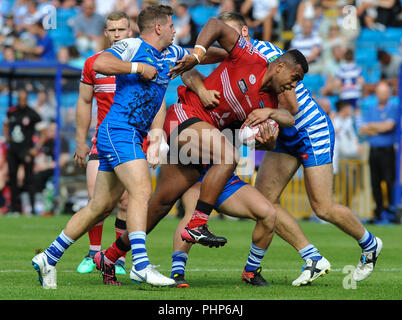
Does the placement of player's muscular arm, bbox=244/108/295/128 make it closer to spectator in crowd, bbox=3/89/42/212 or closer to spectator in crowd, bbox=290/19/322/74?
spectator in crowd, bbox=3/89/42/212

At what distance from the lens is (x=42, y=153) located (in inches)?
842

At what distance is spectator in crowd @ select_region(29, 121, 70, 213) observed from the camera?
20.9 m

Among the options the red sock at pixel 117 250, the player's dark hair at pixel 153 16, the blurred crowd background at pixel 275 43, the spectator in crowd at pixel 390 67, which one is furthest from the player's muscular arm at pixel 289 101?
the spectator in crowd at pixel 390 67

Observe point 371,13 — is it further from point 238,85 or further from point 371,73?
Answer: point 238,85

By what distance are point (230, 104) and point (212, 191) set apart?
2.92 feet

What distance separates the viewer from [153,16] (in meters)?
8.02

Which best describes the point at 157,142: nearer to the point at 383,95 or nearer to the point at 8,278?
the point at 8,278

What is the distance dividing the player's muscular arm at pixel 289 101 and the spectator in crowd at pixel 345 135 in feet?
37.3

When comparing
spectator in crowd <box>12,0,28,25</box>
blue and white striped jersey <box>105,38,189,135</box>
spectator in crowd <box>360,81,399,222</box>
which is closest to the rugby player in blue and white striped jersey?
blue and white striped jersey <box>105,38,189,135</box>

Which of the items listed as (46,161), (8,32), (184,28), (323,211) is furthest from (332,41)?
(323,211)

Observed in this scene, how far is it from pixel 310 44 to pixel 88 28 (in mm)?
6183

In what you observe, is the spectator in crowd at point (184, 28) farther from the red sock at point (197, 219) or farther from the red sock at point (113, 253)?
the red sock at point (197, 219)

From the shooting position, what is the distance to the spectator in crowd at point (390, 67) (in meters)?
20.7
